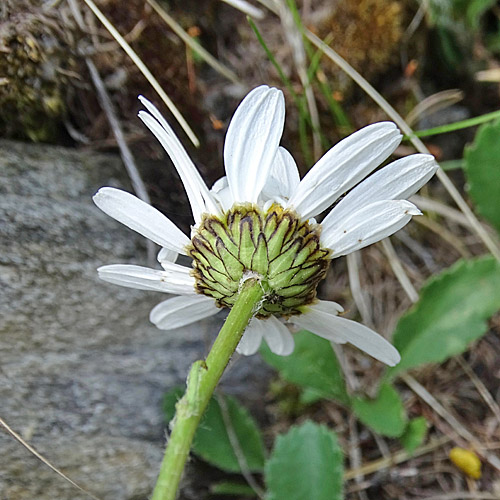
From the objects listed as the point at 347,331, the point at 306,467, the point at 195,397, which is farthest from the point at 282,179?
the point at 306,467

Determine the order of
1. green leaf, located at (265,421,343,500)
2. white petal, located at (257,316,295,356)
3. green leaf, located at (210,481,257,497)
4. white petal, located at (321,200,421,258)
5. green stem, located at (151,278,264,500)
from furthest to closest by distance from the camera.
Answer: green leaf, located at (210,481,257,497), green leaf, located at (265,421,343,500), white petal, located at (257,316,295,356), white petal, located at (321,200,421,258), green stem, located at (151,278,264,500)

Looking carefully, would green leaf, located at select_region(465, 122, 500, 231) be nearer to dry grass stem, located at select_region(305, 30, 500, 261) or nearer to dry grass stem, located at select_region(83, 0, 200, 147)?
dry grass stem, located at select_region(305, 30, 500, 261)

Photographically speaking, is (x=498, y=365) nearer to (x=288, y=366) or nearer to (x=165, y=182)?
(x=288, y=366)

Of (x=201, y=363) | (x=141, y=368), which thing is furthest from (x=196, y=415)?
(x=141, y=368)

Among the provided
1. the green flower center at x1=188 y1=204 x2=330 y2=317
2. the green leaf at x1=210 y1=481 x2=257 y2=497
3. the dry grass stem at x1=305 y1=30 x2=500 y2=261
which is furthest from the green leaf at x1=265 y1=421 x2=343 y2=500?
the dry grass stem at x1=305 y1=30 x2=500 y2=261

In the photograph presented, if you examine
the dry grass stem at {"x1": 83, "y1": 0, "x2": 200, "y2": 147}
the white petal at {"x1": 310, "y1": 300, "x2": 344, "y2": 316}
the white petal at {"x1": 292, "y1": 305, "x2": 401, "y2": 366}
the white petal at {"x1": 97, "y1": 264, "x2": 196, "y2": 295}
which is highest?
the dry grass stem at {"x1": 83, "y1": 0, "x2": 200, "y2": 147}

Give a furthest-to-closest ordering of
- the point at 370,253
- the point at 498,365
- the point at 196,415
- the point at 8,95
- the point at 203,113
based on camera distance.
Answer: the point at 370,253, the point at 498,365, the point at 203,113, the point at 8,95, the point at 196,415

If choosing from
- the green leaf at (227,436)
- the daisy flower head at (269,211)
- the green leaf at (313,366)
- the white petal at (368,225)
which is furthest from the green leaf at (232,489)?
the white petal at (368,225)
